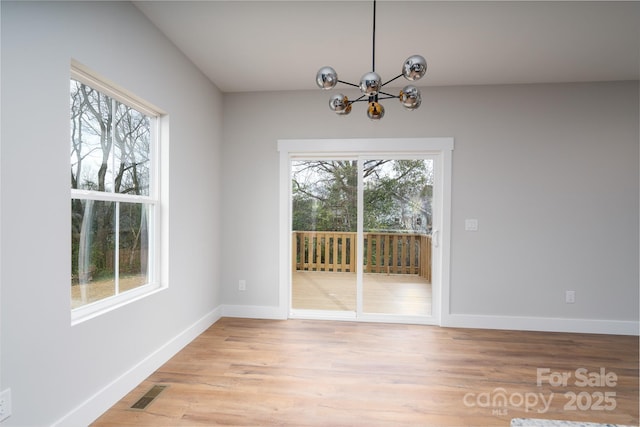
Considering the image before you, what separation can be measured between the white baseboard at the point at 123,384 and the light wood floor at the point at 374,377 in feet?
0.19

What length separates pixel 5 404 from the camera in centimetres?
151

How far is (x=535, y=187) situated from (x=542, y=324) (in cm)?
149

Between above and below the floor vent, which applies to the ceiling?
above

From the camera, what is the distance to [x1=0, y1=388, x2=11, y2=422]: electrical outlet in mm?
1494

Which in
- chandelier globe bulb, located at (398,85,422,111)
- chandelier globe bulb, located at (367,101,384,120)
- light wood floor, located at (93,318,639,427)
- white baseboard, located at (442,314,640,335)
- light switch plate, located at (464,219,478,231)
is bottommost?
light wood floor, located at (93,318,639,427)

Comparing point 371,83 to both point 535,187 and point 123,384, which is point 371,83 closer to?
point 123,384

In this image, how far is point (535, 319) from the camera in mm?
3658

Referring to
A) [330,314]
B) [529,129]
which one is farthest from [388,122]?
[330,314]

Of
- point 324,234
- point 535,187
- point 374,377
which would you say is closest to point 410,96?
point 374,377

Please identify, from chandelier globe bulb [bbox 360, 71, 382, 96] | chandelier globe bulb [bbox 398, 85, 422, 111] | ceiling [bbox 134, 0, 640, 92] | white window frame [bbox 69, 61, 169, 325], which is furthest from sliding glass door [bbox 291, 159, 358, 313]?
chandelier globe bulb [bbox 360, 71, 382, 96]

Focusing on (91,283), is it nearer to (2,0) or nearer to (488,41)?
(2,0)

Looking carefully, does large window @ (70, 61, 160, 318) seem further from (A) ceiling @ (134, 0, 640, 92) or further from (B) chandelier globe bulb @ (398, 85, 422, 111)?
(B) chandelier globe bulb @ (398, 85, 422, 111)

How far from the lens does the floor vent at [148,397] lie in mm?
2166

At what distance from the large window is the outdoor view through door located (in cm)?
171
